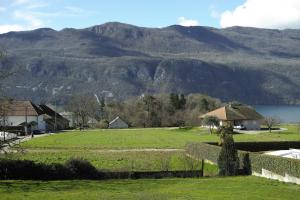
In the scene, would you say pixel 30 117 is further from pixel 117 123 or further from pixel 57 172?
pixel 57 172

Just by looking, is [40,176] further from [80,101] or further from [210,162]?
[80,101]

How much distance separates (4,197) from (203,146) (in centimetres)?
2326

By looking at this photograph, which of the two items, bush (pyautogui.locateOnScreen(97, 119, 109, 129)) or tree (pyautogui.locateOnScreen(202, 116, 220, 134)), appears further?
bush (pyautogui.locateOnScreen(97, 119, 109, 129))

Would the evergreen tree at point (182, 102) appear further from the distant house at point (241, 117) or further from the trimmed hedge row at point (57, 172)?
the trimmed hedge row at point (57, 172)

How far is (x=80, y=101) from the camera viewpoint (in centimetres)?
13262

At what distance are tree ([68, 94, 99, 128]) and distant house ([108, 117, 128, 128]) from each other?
6.33 metres

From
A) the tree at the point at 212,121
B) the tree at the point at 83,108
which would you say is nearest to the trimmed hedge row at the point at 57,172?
the tree at the point at 212,121

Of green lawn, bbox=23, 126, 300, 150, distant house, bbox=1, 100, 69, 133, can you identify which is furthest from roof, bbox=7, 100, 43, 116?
green lawn, bbox=23, 126, 300, 150

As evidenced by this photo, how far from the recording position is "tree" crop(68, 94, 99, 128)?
12400cm

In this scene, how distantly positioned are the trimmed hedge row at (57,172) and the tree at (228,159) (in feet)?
11.3

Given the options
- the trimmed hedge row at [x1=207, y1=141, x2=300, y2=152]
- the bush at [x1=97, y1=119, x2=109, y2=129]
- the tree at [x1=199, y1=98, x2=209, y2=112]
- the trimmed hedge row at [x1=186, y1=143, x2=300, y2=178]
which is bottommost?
the bush at [x1=97, y1=119, x2=109, y2=129]

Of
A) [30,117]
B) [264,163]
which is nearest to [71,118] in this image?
[30,117]

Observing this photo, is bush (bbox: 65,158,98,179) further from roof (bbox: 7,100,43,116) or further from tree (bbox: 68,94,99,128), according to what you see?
tree (bbox: 68,94,99,128)

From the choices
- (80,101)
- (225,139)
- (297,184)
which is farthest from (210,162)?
(80,101)
